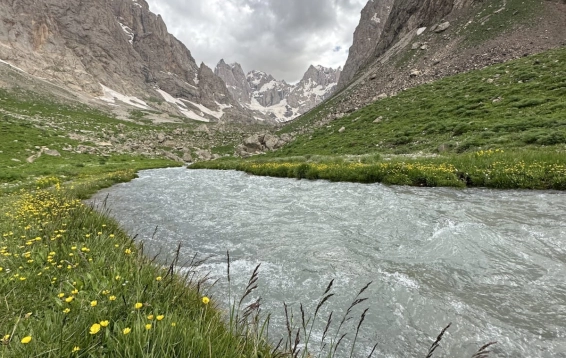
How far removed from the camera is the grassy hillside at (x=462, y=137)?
592 inches

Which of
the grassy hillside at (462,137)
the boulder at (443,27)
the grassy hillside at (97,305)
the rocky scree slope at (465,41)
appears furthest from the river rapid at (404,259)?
the boulder at (443,27)

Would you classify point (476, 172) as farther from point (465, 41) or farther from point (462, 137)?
point (465, 41)

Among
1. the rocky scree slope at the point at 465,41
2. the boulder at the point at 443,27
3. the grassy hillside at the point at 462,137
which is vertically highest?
the boulder at the point at 443,27

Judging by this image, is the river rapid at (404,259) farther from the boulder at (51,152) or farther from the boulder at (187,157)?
the boulder at (187,157)

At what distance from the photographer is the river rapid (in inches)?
186

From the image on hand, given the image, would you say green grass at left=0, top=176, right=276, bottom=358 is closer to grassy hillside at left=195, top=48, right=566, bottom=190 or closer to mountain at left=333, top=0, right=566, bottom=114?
grassy hillside at left=195, top=48, right=566, bottom=190

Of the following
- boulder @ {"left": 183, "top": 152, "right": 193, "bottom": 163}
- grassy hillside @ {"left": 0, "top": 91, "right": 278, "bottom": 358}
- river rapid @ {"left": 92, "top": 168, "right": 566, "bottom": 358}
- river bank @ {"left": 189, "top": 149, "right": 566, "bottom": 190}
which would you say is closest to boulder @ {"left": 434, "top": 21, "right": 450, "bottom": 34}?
boulder @ {"left": 183, "top": 152, "right": 193, "bottom": 163}

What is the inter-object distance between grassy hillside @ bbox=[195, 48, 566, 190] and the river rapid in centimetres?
211

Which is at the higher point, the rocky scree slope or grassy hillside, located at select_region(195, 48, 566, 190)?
the rocky scree slope

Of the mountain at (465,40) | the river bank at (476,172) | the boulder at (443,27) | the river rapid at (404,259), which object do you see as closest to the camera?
the river rapid at (404,259)

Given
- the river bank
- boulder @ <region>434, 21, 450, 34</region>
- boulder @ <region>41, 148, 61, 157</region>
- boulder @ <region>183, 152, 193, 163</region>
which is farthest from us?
boulder @ <region>434, 21, 450, 34</region>

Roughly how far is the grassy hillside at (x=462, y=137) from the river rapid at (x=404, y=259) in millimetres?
2109

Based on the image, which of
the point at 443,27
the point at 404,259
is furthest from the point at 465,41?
the point at 404,259

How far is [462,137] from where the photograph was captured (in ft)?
81.7
